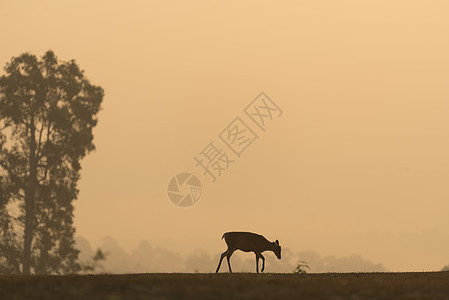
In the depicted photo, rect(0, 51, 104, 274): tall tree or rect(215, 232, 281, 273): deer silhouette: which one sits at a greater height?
rect(0, 51, 104, 274): tall tree

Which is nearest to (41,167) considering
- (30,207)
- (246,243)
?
(30,207)

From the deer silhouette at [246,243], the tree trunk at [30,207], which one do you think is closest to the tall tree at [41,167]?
the tree trunk at [30,207]

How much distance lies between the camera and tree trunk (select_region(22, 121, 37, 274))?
4475 cm

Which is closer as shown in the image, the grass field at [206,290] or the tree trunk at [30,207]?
the grass field at [206,290]

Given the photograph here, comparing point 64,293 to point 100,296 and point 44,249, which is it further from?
point 44,249

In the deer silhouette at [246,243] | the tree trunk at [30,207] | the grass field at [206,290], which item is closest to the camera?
the grass field at [206,290]

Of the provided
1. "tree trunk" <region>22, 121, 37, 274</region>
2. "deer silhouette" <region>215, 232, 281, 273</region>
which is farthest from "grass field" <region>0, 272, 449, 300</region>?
"tree trunk" <region>22, 121, 37, 274</region>

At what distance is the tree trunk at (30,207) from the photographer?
4475 centimetres

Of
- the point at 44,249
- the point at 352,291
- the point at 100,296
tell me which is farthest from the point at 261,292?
the point at 44,249

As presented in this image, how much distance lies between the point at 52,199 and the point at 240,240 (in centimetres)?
1998

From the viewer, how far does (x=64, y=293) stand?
1662 cm

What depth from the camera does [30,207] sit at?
45.1m

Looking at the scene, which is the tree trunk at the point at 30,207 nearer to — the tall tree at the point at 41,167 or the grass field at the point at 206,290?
the tall tree at the point at 41,167

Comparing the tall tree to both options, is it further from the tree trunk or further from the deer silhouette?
the deer silhouette
